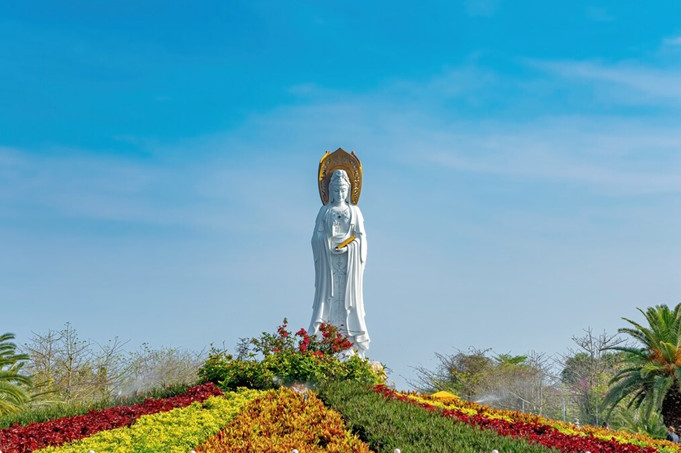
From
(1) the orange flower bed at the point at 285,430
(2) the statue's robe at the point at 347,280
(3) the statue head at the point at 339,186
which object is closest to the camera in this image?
(1) the orange flower bed at the point at 285,430

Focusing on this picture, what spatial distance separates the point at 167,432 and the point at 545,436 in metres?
5.11

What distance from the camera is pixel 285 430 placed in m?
8.28

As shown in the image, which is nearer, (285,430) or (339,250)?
(285,430)

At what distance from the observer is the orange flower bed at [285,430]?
7.46 meters

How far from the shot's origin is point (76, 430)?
29.7 feet

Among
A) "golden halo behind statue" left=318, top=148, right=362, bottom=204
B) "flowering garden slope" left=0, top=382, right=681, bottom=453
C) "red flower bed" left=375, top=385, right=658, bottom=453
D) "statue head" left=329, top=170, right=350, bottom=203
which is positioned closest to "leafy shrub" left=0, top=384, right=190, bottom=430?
"flowering garden slope" left=0, top=382, right=681, bottom=453

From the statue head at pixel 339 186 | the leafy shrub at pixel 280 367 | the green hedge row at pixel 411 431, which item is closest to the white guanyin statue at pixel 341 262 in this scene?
the statue head at pixel 339 186

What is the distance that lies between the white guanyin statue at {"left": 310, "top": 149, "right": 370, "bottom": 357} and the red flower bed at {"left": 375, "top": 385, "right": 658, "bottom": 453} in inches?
209

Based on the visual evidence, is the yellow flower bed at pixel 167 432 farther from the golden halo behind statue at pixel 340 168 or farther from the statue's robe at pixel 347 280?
the golden halo behind statue at pixel 340 168

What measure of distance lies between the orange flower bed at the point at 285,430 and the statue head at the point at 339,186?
7417 millimetres

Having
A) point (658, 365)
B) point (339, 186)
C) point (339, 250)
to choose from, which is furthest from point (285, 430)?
point (658, 365)

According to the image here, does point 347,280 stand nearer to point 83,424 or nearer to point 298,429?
point 83,424

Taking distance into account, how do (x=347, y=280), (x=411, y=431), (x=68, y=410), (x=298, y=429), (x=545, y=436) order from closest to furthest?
(x=411, y=431) < (x=298, y=429) < (x=545, y=436) < (x=68, y=410) < (x=347, y=280)

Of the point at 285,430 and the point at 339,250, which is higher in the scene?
the point at 339,250
